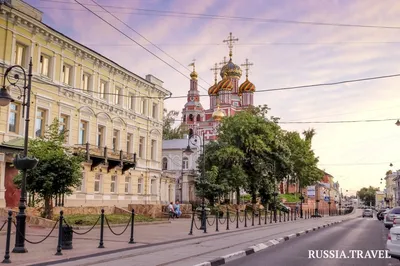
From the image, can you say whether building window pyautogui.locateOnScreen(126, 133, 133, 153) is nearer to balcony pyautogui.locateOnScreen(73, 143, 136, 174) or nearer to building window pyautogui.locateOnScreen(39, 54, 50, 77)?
balcony pyautogui.locateOnScreen(73, 143, 136, 174)

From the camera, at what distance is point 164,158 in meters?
67.2

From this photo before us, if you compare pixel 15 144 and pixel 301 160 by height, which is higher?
pixel 301 160

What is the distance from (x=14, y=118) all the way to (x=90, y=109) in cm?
755

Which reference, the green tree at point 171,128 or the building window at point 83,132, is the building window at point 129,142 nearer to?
the building window at point 83,132

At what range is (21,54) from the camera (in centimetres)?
2892

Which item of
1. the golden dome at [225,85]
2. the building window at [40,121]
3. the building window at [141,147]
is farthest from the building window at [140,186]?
the golden dome at [225,85]

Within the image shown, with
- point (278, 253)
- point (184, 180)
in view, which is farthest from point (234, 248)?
point (184, 180)

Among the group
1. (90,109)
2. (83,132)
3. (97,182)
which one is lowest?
(97,182)

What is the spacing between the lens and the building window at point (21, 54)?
93.1 ft

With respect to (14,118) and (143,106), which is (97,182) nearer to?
(14,118)

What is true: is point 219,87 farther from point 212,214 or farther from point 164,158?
point 212,214

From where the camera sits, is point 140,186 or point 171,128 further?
point 171,128

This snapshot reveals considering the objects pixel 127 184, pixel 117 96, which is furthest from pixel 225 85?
pixel 127 184

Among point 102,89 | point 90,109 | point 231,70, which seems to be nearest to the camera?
point 90,109
